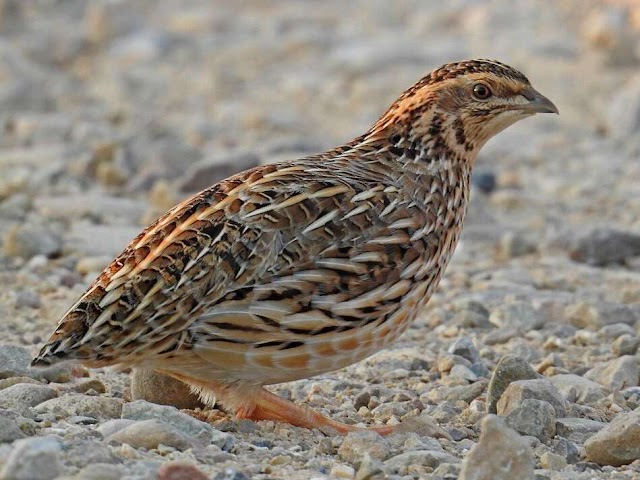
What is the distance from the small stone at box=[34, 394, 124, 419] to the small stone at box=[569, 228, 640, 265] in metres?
5.21

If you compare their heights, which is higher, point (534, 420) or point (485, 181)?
point (485, 181)

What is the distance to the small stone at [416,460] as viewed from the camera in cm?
588

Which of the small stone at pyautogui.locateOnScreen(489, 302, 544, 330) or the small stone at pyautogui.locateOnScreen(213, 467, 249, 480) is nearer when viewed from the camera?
the small stone at pyautogui.locateOnScreen(213, 467, 249, 480)

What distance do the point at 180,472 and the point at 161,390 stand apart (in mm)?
1639

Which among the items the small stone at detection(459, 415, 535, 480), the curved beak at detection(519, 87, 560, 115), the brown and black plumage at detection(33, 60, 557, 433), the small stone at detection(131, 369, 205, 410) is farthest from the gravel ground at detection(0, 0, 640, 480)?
the curved beak at detection(519, 87, 560, 115)

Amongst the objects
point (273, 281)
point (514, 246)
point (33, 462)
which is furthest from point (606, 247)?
point (33, 462)

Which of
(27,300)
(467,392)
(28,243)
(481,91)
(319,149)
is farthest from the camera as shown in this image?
(319,149)

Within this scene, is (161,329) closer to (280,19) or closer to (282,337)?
(282,337)

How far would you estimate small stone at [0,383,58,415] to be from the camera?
6320mm

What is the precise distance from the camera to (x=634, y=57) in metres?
17.2

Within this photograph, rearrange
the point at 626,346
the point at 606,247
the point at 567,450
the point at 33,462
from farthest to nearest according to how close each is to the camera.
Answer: the point at 606,247
the point at 626,346
the point at 567,450
the point at 33,462

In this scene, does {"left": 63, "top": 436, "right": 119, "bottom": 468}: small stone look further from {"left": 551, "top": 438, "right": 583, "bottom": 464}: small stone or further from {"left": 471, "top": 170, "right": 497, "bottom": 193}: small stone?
{"left": 471, "top": 170, "right": 497, "bottom": 193}: small stone

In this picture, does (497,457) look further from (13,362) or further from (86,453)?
(13,362)

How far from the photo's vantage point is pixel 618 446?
20.4 feet
